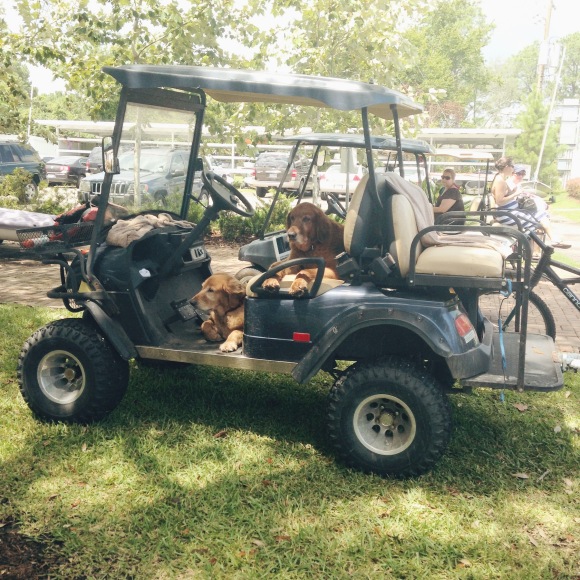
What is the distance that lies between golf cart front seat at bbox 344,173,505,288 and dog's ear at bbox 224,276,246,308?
3.11 ft

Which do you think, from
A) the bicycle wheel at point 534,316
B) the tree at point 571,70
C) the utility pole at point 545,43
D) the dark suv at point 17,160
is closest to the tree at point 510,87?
the tree at point 571,70

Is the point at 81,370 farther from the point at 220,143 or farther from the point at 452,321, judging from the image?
the point at 220,143

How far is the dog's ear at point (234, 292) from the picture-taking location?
14.9ft

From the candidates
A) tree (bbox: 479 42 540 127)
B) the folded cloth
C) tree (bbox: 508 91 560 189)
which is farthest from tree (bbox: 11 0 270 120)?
tree (bbox: 479 42 540 127)

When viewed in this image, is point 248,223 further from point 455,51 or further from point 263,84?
point 455,51

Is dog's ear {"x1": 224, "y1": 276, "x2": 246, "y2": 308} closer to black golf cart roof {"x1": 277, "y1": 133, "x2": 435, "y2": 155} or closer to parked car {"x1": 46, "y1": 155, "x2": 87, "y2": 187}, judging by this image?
black golf cart roof {"x1": 277, "y1": 133, "x2": 435, "y2": 155}

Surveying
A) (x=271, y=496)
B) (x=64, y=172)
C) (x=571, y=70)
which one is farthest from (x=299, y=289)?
(x=571, y=70)

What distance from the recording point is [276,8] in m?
10.1

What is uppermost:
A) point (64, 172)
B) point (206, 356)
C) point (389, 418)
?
point (206, 356)

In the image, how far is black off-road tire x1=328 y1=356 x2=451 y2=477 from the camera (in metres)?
3.65

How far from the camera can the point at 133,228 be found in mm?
4328

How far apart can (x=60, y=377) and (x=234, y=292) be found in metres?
1.24

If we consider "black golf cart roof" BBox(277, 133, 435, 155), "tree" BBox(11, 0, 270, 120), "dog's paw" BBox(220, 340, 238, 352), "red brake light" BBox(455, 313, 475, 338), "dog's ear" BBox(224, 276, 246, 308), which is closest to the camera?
"red brake light" BBox(455, 313, 475, 338)

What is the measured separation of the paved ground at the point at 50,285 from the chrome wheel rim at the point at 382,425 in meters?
3.22
